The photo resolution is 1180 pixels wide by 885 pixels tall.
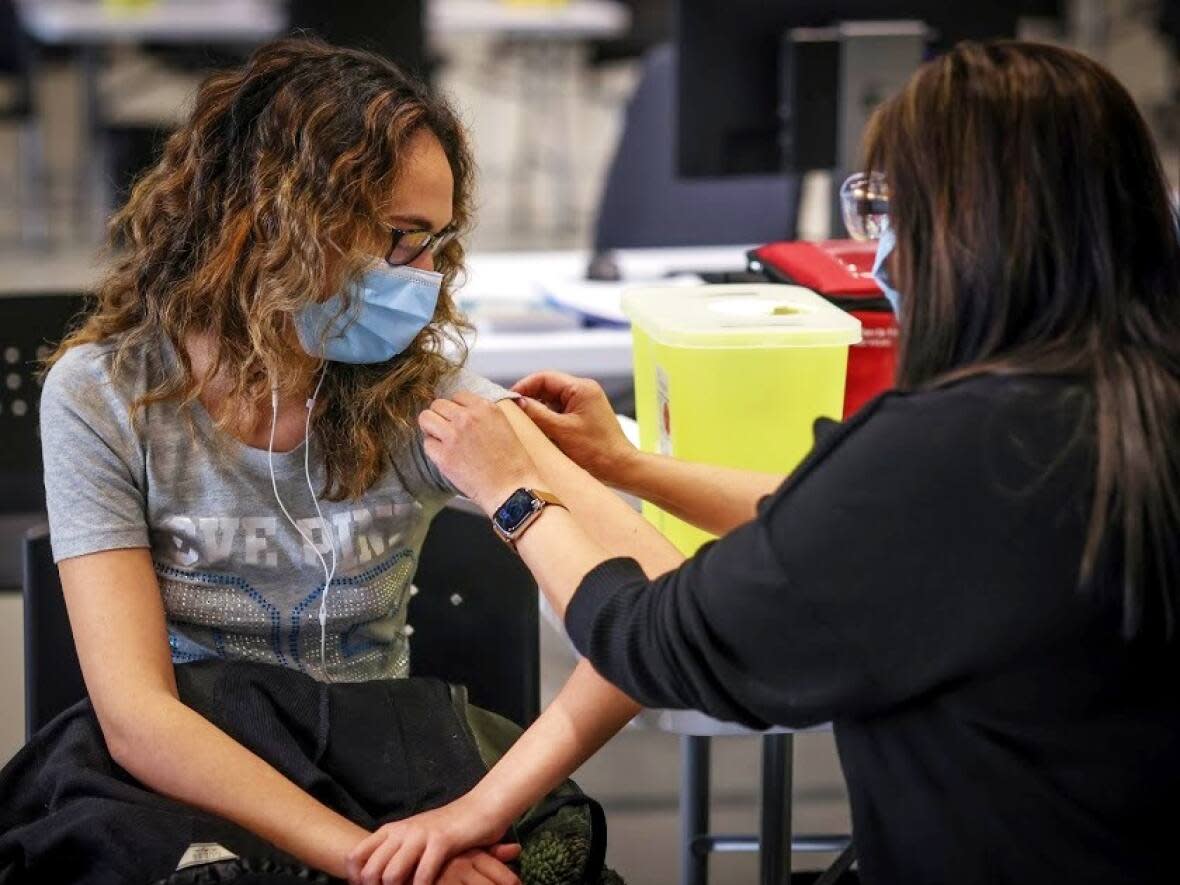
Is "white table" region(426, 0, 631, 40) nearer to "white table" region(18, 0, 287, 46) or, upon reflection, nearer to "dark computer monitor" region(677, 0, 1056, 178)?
"white table" region(18, 0, 287, 46)

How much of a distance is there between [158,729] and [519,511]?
1.17 ft

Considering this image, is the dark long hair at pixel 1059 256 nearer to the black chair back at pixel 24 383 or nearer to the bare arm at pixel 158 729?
the bare arm at pixel 158 729

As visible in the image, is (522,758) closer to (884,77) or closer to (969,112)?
(969,112)

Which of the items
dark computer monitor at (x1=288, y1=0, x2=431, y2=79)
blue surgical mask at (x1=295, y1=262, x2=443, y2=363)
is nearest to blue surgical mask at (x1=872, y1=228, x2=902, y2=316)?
blue surgical mask at (x1=295, y1=262, x2=443, y2=363)

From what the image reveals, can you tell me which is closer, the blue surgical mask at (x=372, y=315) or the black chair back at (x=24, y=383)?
the blue surgical mask at (x=372, y=315)

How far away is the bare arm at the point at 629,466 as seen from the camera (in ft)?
5.27

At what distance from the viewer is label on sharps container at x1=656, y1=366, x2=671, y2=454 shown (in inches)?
68.4

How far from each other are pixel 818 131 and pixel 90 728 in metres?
1.82

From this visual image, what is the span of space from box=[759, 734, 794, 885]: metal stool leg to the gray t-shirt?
19.8 inches

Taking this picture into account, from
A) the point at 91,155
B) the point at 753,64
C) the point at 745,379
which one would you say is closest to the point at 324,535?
the point at 745,379

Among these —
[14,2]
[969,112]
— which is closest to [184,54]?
[14,2]

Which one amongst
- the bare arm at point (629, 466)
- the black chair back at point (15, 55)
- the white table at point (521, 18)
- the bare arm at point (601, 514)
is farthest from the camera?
the white table at point (521, 18)

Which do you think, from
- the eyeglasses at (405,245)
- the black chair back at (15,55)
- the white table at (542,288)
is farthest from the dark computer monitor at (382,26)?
the black chair back at (15,55)

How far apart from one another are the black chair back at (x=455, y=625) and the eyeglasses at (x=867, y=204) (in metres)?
0.50
